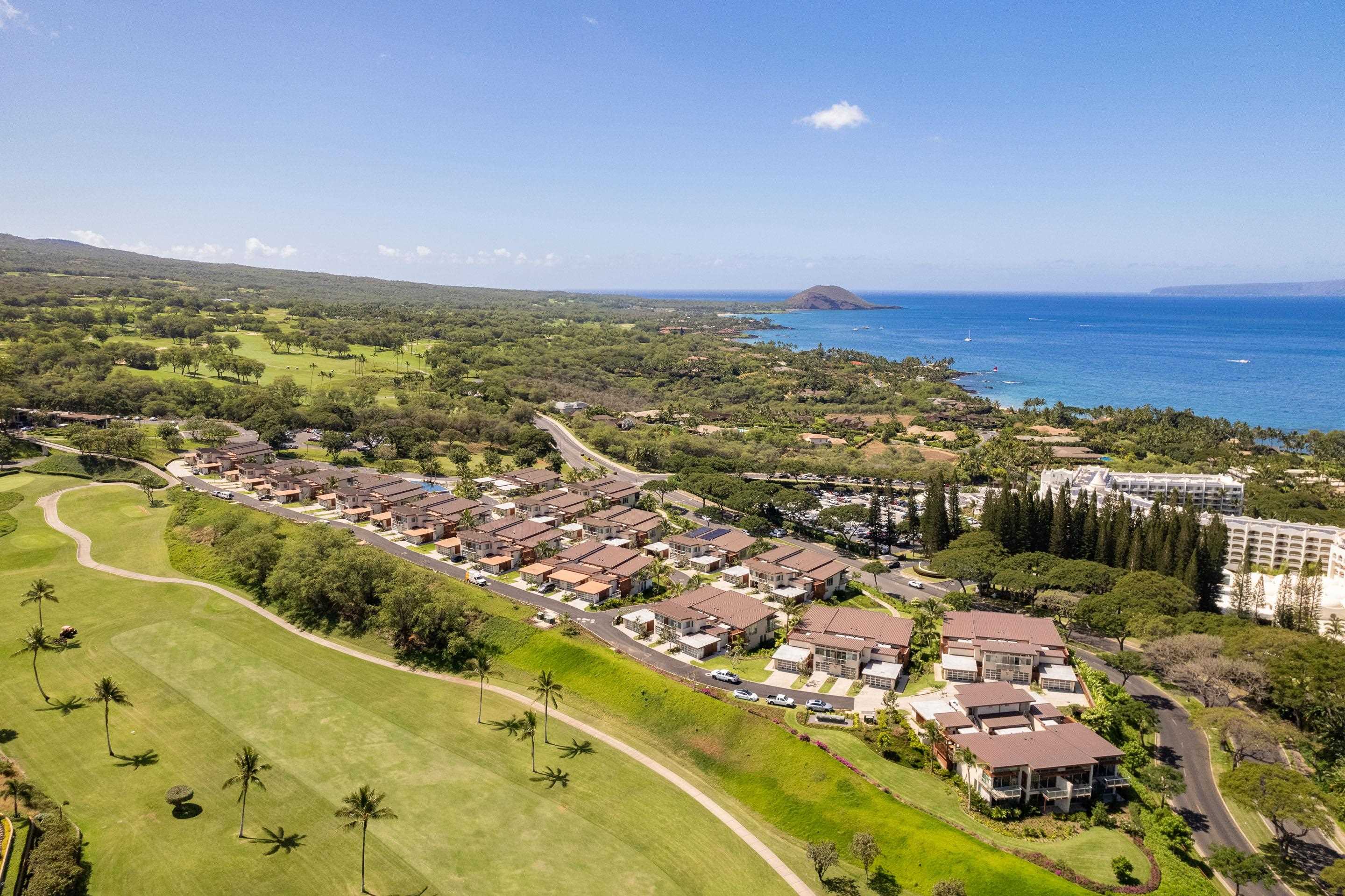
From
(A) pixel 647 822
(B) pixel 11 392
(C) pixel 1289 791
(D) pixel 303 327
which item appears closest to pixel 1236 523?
(C) pixel 1289 791

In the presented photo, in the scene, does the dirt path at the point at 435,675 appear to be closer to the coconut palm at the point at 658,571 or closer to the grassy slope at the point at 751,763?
the grassy slope at the point at 751,763

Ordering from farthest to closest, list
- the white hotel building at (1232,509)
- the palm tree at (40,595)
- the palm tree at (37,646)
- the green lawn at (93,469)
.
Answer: the green lawn at (93,469)
the white hotel building at (1232,509)
the palm tree at (40,595)
the palm tree at (37,646)

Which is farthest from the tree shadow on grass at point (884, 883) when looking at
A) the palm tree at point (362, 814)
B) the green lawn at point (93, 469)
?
the green lawn at point (93, 469)

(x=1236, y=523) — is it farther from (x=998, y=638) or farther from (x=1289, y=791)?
(x=1289, y=791)

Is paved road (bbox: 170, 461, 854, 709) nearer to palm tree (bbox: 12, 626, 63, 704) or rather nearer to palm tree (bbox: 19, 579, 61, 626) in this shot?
palm tree (bbox: 19, 579, 61, 626)

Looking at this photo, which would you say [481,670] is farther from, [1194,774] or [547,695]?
[1194,774]

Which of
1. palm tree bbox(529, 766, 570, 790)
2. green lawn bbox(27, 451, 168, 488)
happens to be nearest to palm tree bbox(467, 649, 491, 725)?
palm tree bbox(529, 766, 570, 790)
